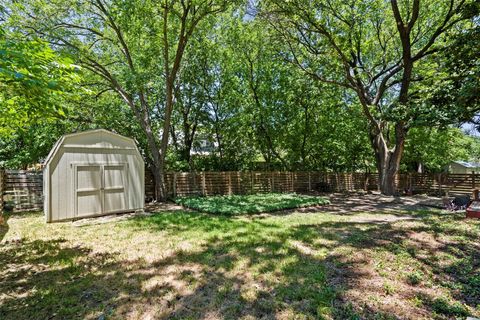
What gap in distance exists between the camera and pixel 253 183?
14367mm

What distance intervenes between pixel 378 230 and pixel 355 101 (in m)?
13.7

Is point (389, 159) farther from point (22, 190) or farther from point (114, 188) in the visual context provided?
point (22, 190)

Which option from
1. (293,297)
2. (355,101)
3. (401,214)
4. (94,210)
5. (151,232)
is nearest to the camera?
(293,297)

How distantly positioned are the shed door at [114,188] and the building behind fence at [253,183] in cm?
328

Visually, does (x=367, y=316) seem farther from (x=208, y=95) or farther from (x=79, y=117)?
(x=208, y=95)

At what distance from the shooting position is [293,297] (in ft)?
9.58

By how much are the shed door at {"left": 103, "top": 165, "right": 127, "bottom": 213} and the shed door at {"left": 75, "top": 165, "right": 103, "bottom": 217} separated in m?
0.17

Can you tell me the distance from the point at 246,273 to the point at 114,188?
5897 millimetres

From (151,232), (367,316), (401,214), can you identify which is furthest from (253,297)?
(401,214)

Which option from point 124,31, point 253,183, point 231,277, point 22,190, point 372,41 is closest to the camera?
point 231,277

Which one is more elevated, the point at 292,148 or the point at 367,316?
the point at 292,148

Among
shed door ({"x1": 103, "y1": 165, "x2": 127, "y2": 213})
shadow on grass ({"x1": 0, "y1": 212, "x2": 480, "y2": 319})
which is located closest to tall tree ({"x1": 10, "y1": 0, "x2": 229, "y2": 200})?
shed door ({"x1": 103, "y1": 165, "x2": 127, "y2": 213})

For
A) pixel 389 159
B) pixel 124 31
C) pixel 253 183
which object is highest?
pixel 124 31

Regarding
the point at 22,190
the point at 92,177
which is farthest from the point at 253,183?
the point at 22,190
